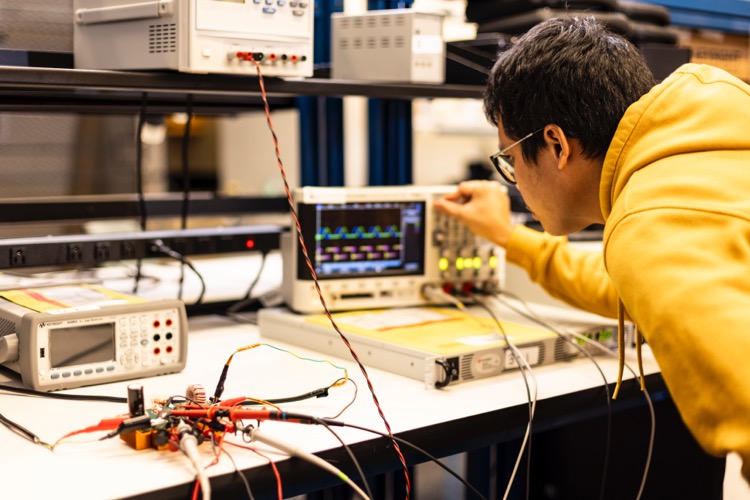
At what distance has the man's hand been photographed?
1.90m

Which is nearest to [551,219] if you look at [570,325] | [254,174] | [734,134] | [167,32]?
[734,134]

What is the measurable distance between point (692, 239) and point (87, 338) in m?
0.97

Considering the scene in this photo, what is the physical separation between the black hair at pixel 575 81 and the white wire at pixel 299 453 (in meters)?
0.58

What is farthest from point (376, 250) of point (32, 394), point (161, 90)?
point (32, 394)

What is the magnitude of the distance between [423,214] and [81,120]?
128 cm

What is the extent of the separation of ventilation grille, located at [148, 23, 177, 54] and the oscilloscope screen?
0.42 meters

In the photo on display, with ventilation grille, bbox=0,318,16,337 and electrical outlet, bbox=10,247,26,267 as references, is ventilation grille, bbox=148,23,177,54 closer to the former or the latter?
electrical outlet, bbox=10,247,26,267

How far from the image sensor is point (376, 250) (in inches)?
74.4

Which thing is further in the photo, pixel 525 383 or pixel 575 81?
pixel 525 383

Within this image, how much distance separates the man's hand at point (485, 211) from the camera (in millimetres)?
1897

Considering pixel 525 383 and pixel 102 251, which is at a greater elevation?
pixel 102 251

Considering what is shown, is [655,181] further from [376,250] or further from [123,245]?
[123,245]

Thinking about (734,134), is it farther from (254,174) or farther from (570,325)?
(254,174)

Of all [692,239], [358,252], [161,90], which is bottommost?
[358,252]
